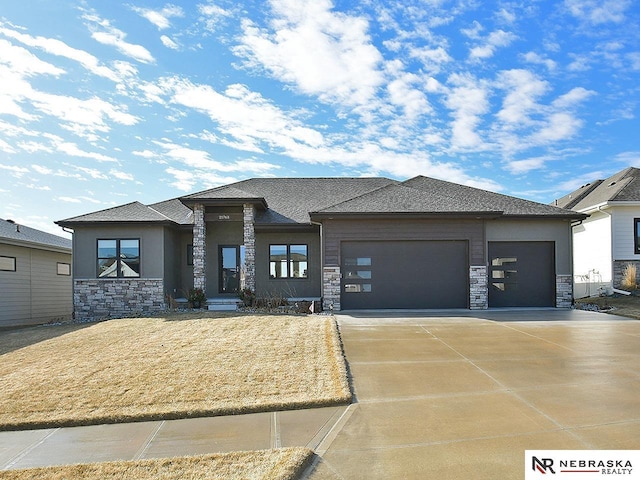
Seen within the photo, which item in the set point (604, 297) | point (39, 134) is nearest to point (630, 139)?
point (604, 297)

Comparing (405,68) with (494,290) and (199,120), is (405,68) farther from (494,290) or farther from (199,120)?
(494,290)

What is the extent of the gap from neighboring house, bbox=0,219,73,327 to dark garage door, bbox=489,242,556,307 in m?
16.5

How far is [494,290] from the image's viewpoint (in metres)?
15.0

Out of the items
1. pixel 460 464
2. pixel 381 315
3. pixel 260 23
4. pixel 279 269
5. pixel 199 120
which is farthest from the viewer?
pixel 279 269

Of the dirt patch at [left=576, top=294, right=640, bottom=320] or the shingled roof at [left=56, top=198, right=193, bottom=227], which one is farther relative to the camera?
the shingled roof at [left=56, top=198, right=193, bottom=227]

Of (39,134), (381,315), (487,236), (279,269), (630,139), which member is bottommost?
(381,315)

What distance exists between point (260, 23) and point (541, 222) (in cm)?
1145

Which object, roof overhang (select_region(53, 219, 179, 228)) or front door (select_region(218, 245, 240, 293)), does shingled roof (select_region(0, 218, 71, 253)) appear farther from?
front door (select_region(218, 245, 240, 293))

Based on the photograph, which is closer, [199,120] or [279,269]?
[199,120]

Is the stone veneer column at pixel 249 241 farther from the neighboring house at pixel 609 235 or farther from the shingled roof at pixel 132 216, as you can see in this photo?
the neighboring house at pixel 609 235

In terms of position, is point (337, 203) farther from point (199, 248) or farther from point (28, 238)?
point (28, 238)

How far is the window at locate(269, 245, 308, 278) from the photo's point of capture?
16.5 metres

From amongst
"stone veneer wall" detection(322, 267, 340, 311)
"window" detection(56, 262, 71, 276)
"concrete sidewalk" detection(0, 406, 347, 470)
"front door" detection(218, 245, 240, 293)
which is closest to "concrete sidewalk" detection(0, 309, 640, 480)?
"concrete sidewalk" detection(0, 406, 347, 470)

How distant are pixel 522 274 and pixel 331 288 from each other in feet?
22.7
